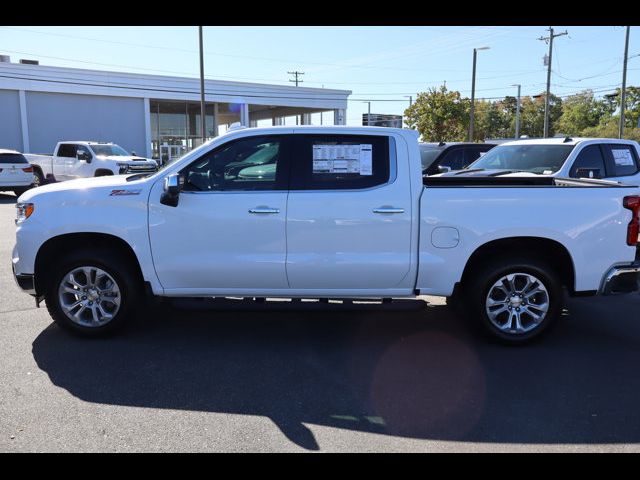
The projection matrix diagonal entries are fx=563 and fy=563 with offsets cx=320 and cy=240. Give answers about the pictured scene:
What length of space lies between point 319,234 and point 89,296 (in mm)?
2191

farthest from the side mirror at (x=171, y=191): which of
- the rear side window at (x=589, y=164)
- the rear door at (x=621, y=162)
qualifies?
the rear door at (x=621, y=162)

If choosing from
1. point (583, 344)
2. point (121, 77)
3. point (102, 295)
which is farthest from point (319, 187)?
point (121, 77)

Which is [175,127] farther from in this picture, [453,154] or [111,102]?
[453,154]

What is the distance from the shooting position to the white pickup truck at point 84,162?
1889 cm

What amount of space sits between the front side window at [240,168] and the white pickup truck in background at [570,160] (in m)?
4.98

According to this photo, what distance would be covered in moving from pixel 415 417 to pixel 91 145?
1859cm

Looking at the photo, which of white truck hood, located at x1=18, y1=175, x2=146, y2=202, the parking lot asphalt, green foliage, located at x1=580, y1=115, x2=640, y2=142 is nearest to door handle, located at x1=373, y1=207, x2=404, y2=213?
the parking lot asphalt

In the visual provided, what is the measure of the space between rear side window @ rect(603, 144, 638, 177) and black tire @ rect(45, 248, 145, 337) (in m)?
8.14

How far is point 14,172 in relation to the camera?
1772 cm

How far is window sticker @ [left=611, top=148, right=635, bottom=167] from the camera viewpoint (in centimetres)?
971

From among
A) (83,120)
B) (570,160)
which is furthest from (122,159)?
(83,120)

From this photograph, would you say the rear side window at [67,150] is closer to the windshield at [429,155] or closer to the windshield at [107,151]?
the windshield at [107,151]

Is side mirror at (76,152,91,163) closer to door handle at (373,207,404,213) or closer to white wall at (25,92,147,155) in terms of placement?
white wall at (25,92,147,155)

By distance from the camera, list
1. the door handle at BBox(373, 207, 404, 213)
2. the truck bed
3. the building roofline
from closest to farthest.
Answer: the door handle at BBox(373, 207, 404, 213), the truck bed, the building roofline
